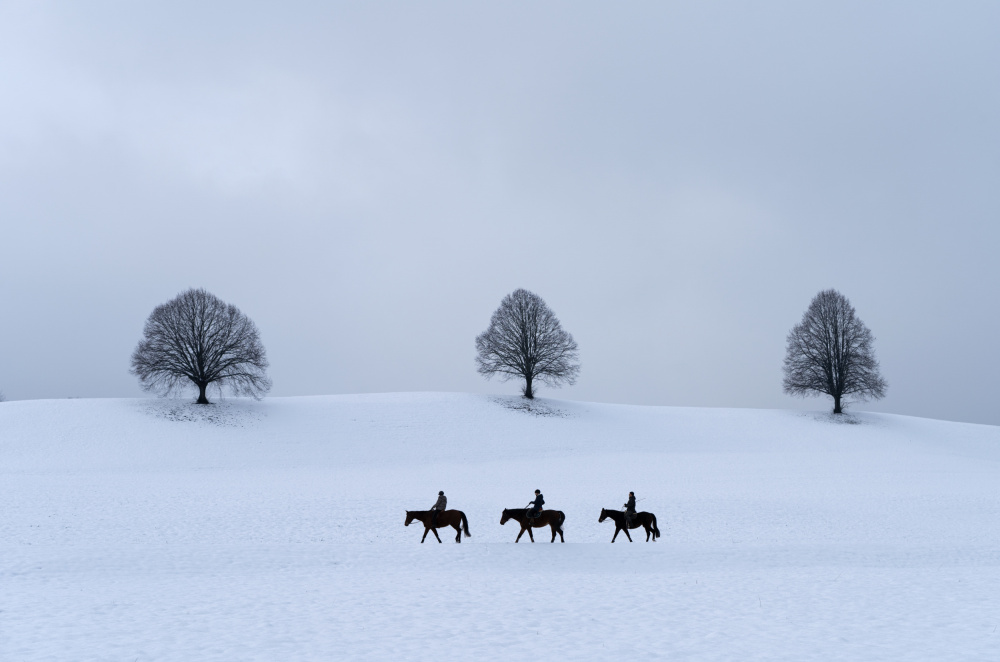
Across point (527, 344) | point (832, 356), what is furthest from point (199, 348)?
point (832, 356)

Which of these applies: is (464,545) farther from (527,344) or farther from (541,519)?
(527,344)

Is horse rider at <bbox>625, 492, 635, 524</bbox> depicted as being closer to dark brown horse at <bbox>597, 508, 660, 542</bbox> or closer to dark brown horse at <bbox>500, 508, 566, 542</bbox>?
dark brown horse at <bbox>597, 508, 660, 542</bbox>

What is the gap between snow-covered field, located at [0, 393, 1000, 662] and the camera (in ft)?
34.6

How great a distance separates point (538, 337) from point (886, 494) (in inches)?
1313

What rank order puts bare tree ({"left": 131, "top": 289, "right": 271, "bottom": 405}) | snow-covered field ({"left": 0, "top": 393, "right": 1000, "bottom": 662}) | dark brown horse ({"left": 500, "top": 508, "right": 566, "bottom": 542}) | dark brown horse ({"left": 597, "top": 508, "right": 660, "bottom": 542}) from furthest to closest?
bare tree ({"left": 131, "top": 289, "right": 271, "bottom": 405})
dark brown horse ({"left": 597, "top": 508, "right": 660, "bottom": 542})
dark brown horse ({"left": 500, "top": 508, "right": 566, "bottom": 542})
snow-covered field ({"left": 0, "top": 393, "right": 1000, "bottom": 662})

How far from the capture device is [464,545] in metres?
18.9

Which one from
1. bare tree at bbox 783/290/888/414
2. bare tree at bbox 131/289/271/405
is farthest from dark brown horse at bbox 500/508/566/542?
bare tree at bbox 783/290/888/414

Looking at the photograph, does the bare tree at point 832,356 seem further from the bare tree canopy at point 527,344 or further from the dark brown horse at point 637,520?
the dark brown horse at point 637,520

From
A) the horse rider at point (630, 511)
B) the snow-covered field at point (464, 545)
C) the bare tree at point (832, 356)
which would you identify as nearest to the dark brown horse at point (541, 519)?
the snow-covered field at point (464, 545)

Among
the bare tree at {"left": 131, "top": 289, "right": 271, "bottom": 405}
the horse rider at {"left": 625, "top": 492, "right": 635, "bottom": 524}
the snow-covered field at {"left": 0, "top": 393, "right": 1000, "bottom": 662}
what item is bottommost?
the snow-covered field at {"left": 0, "top": 393, "right": 1000, "bottom": 662}

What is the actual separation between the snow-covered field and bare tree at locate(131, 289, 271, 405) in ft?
9.87

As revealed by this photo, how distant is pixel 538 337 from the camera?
58312 millimetres

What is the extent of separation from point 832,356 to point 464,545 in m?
52.8

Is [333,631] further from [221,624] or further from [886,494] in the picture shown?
[886,494]
